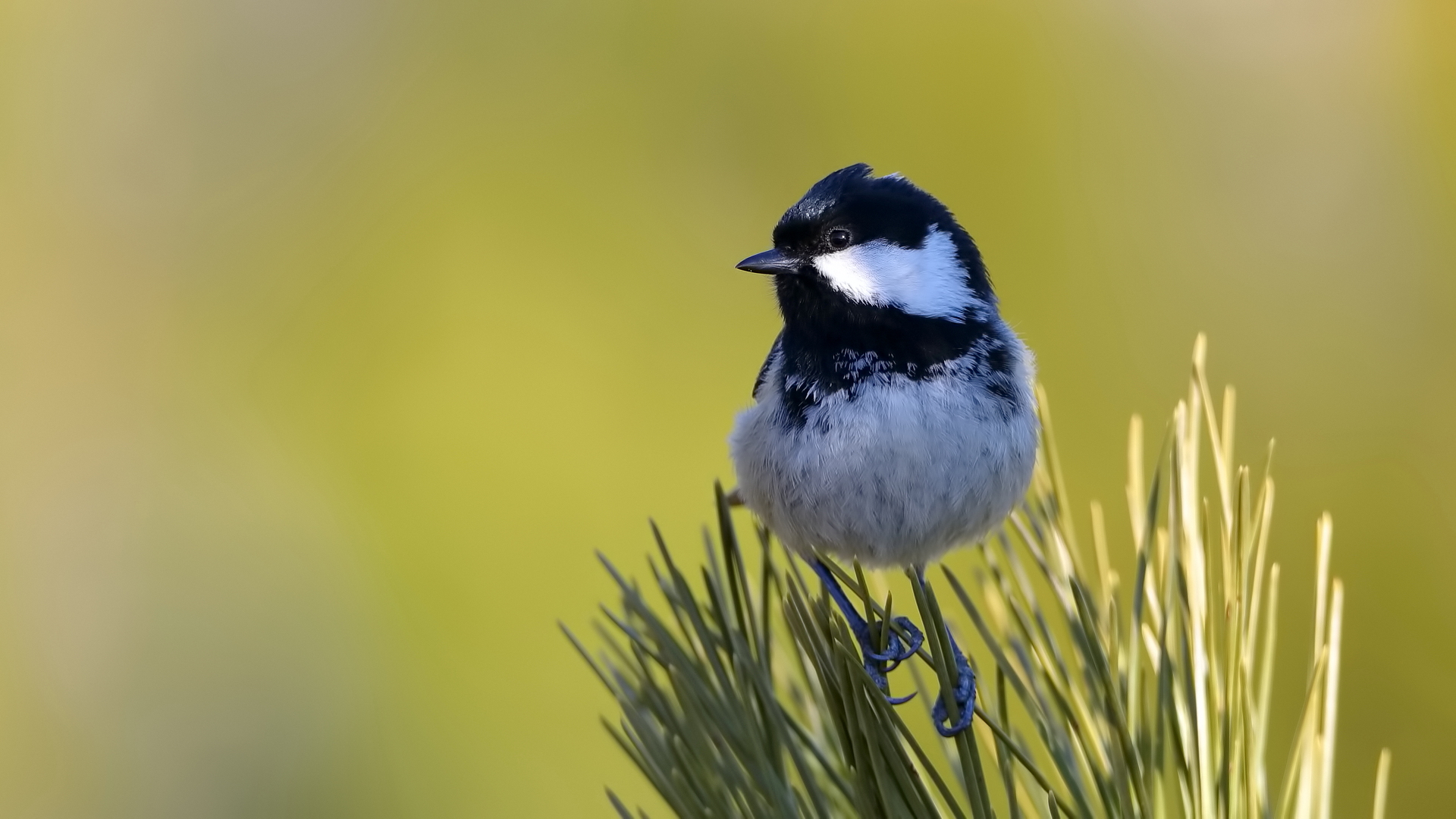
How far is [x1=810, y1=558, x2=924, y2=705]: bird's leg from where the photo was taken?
2.51 ft

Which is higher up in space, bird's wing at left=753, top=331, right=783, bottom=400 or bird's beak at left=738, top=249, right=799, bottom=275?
bird's beak at left=738, top=249, right=799, bottom=275

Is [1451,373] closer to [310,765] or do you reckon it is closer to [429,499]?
[429,499]

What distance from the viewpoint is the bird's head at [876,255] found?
3.58 ft

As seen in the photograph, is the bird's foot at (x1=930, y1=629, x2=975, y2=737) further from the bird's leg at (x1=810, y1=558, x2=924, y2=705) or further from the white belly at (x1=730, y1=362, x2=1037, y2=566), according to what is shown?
the white belly at (x1=730, y1=362, x2=1037, y2=566)

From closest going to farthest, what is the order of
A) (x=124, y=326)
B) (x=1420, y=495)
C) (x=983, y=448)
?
(x=983, y=448) < (x=1420, y=495) < (x=124, y=326)

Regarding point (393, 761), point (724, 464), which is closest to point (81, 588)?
point (393, 761)

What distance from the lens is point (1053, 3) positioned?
82.5 inches

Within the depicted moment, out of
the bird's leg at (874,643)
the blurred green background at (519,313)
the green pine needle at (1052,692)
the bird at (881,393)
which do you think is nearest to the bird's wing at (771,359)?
the bird at (881,393)

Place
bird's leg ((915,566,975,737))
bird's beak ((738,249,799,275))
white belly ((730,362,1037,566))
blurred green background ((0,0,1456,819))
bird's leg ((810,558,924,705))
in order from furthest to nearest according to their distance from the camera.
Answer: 1. blurred green background ((0,0,1456,819))
2. bird's beak ((738,249,799,275))
3. white belly ((730,362,1037,566))
4. bird's leg ((810,558,924,705))
5. bird's leg ((915,566,975,737))

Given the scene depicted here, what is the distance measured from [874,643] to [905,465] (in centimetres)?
31

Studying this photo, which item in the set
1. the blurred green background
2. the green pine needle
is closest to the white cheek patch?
the green pine needle

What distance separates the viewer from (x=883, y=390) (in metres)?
1.02

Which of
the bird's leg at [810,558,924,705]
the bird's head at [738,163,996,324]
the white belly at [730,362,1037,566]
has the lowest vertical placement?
the bird's leg at [810,558,924,705]

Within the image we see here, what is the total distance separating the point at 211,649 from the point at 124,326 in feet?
2.25
